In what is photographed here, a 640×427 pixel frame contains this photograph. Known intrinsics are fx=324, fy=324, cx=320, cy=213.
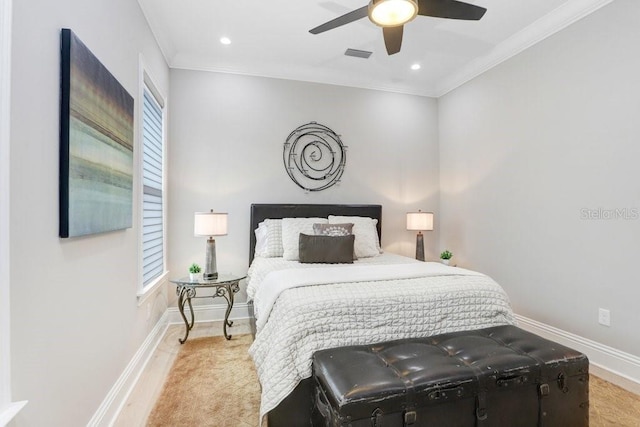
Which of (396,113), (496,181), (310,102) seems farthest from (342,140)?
(496,181)

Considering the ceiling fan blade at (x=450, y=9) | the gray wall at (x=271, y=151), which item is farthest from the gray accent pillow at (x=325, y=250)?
the ceiling fan blade at (x=450, y=9)

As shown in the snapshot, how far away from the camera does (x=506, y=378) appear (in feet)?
5.04

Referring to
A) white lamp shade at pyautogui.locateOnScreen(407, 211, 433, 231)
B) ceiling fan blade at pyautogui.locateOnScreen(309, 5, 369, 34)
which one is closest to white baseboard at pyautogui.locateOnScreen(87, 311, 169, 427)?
ceiling fan blade at pyautogui.locateOnScreen(309, 5, 369, 34)

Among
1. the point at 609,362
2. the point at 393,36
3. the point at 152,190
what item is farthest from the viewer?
the point at 152,190

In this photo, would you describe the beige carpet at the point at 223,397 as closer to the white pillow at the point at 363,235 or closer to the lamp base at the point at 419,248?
the white pillow at the point at 363,235

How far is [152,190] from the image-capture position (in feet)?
9.76

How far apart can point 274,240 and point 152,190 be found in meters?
1.23

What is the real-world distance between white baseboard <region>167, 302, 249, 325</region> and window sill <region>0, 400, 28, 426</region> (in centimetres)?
259

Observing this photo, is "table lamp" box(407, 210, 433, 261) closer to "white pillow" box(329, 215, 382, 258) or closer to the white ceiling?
"white pillow" box(329, 215, 382, 258)

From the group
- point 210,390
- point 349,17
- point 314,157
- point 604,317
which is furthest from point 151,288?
point 604,317

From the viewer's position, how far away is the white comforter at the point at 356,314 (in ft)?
5.56

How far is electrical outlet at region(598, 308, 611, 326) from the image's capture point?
2.48m

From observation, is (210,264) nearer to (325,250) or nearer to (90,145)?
(325,250)

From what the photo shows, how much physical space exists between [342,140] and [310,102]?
609 mm
